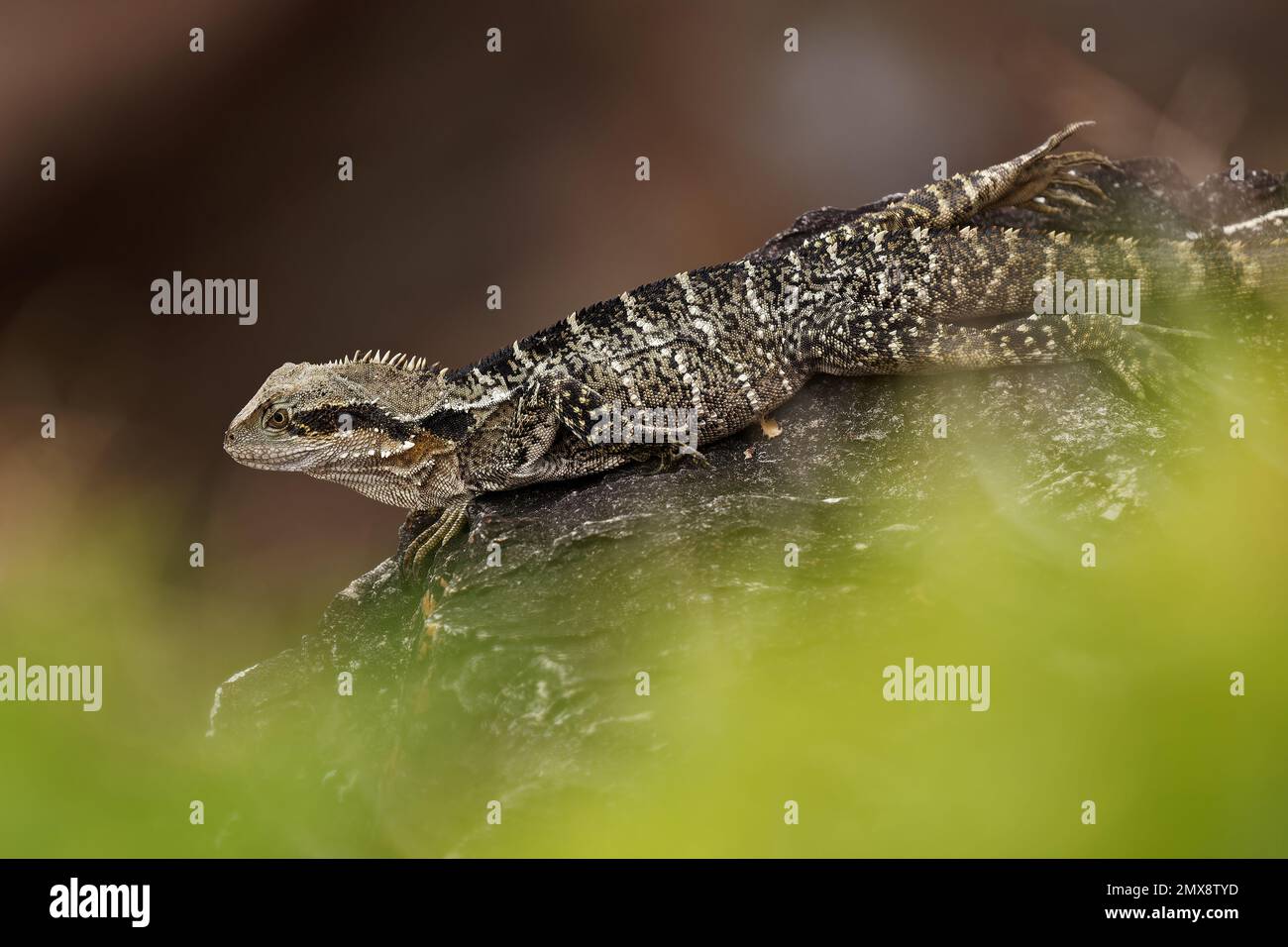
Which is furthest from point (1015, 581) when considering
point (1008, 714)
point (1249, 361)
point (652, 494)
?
point (1249, 361)

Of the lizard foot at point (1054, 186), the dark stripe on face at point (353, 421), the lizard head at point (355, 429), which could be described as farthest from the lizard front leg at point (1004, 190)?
the dark stripe on face at point (353, 421)

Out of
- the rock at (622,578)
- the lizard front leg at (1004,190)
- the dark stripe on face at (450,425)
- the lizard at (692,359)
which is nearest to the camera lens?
the rock at (622,578)

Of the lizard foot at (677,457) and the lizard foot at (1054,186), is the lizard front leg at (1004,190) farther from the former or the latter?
the lizard foot at (677,457)

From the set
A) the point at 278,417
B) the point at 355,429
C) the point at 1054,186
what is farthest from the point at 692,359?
the point at 1054,186

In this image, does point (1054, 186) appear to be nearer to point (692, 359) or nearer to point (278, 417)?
point (692, 359)

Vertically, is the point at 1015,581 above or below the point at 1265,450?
below

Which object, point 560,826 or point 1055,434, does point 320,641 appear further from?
point 1055,434

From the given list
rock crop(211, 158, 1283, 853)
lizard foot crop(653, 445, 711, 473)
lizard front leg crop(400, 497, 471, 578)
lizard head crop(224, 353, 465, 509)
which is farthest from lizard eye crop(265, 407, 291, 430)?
lizard foot crop(653, 445, 711, 473)
